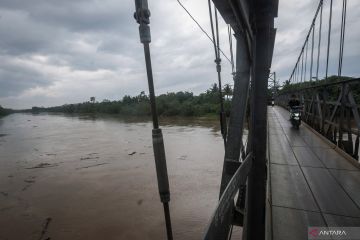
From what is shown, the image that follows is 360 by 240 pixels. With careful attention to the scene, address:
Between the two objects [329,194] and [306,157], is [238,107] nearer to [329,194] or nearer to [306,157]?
[329,194]

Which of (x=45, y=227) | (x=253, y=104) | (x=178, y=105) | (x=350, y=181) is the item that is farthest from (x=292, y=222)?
(x=178, y=105)

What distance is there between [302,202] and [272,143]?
7.68ft

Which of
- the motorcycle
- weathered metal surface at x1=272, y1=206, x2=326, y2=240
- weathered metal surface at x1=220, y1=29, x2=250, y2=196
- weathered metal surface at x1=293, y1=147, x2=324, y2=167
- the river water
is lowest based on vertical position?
the river water

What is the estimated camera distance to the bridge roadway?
1.87 metres

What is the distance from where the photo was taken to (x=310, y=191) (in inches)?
93.2

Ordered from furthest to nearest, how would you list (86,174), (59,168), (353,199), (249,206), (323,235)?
(59,168), (86,174), (353,199), (249,206), (323,235)

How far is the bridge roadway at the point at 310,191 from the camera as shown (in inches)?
73.6

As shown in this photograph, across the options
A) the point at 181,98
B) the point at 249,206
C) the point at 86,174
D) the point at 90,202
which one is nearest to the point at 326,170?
the point at 249,206

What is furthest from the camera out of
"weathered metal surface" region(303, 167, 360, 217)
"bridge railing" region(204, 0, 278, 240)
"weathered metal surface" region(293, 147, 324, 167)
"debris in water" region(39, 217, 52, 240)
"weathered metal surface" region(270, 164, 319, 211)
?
"debris in water" region(39, 217, 52, 240)

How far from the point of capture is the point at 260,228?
1.92 meters

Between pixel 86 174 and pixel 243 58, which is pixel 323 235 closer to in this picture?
pixel 243 58

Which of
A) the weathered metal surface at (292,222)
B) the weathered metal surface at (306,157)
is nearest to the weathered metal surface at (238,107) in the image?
the weathered metal surface at (292,222)

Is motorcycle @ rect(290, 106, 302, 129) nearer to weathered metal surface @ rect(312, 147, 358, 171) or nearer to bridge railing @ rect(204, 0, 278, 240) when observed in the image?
weathered metal surface @ rect(312, 147, 358, 171)

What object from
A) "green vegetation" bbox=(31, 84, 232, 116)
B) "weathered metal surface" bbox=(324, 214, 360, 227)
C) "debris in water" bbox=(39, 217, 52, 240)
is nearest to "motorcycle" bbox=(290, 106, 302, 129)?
"weathered metal surface" bbox=(324, 214, 360, 227)
